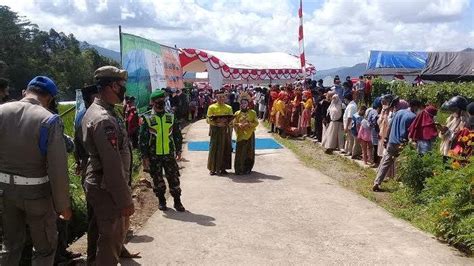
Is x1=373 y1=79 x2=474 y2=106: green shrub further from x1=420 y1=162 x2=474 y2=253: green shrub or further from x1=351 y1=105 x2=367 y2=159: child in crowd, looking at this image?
x1=420 y1=162 x2=474 y2=253: green shrub

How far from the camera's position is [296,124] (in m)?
17.0

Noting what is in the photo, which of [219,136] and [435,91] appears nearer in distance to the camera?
[219,136]

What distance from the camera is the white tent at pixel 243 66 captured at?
24531 millimetres

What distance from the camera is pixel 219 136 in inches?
395

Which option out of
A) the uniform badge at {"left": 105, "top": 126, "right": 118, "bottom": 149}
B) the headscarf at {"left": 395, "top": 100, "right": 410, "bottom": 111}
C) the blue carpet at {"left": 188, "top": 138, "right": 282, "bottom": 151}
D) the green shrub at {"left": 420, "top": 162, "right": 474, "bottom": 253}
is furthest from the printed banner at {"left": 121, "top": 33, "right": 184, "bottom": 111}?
the uniform badge at {"left": 105, "top": 126, "right": 118, "bottom": 149}

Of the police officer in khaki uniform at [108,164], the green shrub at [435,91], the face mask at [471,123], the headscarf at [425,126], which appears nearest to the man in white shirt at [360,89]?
the green shrub at [435,91]

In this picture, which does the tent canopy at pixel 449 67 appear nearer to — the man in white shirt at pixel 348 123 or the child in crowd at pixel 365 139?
the man in white shirt at pixel 348 123

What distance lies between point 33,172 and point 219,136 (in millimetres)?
6367

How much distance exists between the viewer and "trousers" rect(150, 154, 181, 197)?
712cm

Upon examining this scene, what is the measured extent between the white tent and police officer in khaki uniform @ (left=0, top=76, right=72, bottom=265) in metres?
20.6

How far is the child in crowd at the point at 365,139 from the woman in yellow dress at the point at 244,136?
231cm

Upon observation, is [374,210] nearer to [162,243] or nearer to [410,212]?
[410,212]

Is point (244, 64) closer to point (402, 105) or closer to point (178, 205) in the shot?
point (402, 105)

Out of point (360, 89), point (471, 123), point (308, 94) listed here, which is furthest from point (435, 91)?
point (471, 123)
